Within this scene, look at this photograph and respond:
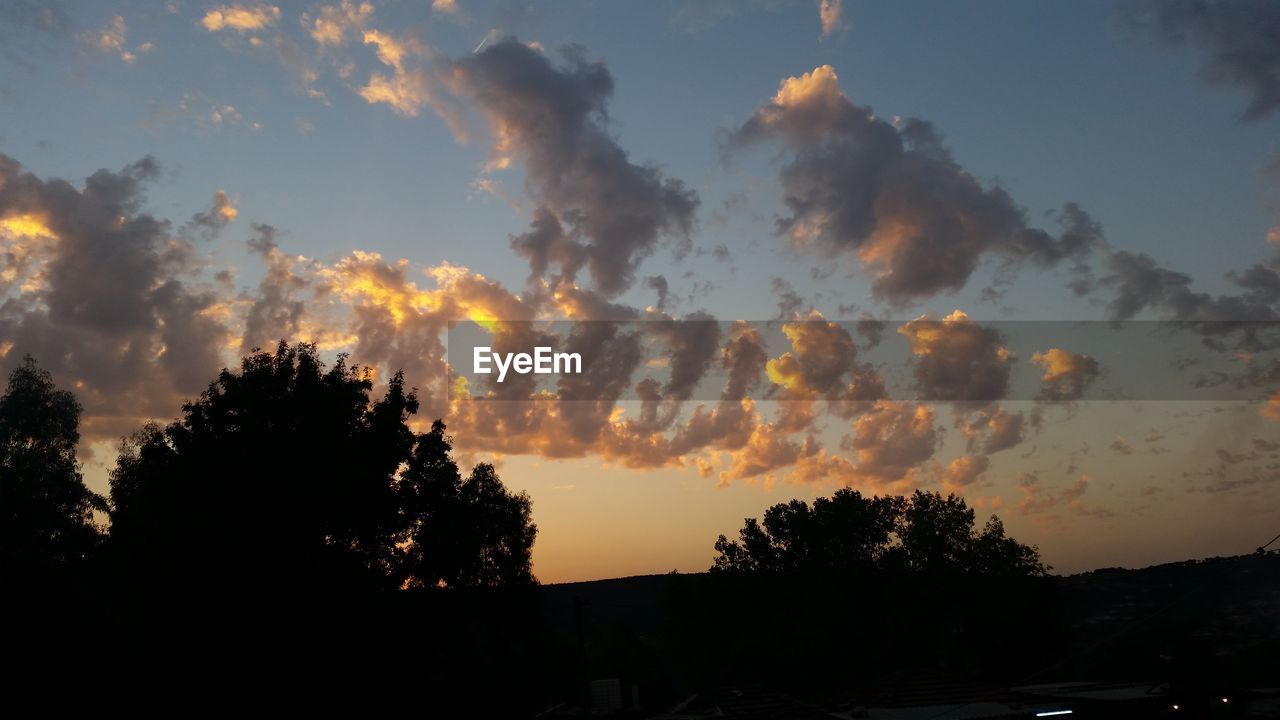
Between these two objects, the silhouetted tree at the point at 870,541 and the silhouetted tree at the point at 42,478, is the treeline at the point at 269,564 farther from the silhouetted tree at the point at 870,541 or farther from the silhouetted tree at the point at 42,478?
the silhouetted tree at the point at 870,541

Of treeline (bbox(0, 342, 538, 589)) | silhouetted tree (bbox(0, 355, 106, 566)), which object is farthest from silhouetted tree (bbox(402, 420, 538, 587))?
silhouetted tree (bbox(0, 355, 106, 566))

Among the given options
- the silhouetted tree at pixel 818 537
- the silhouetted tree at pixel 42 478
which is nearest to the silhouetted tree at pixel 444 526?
the silhouetted tree at pixel 42 478

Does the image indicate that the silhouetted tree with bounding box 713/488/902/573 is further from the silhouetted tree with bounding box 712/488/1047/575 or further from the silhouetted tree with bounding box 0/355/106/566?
the silhouetted tree with bounding box 0/355/106/566

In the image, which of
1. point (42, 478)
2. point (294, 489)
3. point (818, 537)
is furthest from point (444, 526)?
point (818, 537)

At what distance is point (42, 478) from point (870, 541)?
82.2 metres

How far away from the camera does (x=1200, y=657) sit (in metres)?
47.2

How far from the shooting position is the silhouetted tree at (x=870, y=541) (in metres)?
96.9

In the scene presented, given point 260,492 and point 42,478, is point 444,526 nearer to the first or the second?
point 260,492

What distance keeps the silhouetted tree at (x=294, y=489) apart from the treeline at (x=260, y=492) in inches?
2.2

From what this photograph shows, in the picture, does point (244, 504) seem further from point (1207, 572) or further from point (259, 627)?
point (1207, 572)

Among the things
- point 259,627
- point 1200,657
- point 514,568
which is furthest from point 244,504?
point 1200,657

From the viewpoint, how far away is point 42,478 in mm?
41062

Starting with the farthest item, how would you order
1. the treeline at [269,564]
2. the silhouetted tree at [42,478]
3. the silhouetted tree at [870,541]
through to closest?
the silhouetted tree at [870,541], the silhouetted tree at [42,478], the treeline at [269,564]

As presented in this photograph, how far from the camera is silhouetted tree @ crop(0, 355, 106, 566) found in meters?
39.2
